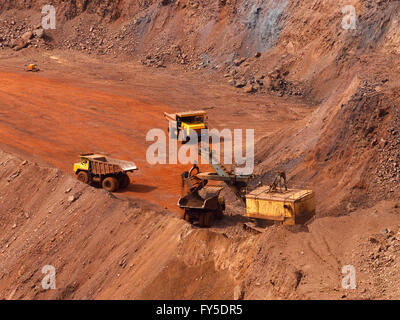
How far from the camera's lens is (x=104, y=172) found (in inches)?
963

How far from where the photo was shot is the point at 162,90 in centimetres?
4156

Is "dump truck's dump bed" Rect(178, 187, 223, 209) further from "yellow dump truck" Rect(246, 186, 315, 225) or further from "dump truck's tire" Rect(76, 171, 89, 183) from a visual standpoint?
"dump truck's tire" Rect(76, 171, 89, 183)

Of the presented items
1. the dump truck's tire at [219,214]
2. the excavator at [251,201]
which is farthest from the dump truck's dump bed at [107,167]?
the dump truck's tire at [219,214]

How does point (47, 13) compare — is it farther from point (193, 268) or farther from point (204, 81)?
point (193, 268)

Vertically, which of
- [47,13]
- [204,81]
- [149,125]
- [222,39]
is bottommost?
[149,125]

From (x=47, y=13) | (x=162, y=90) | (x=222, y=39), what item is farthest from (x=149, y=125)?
(x=47, y=13)

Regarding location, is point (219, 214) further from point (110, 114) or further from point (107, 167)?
point (110, 114)

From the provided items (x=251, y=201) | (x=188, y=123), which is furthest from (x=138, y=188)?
(x=251, y=201)

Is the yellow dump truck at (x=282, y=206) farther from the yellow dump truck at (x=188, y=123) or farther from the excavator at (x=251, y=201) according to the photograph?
the yellow dump truck at (x=188, y=123)

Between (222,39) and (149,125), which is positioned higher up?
(222,39)

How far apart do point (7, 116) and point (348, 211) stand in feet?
77.5

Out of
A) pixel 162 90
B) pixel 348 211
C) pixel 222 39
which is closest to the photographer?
pixel 348 211

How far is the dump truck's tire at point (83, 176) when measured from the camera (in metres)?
24.8

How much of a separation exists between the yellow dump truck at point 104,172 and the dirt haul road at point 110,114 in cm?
53
